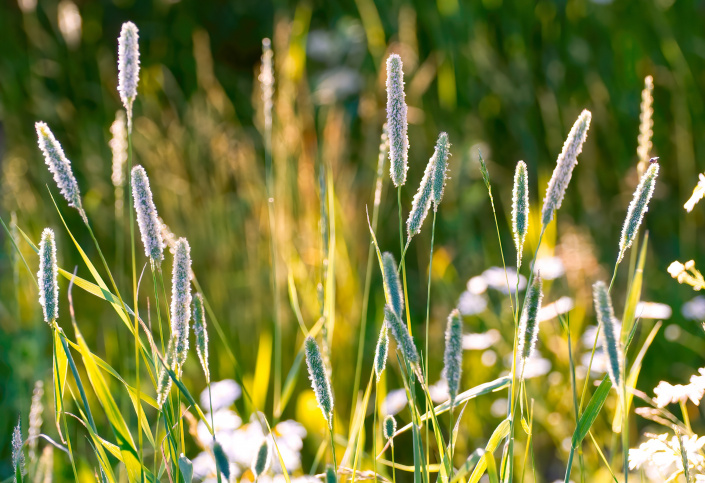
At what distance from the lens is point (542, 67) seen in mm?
2875

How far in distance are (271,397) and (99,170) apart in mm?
1335

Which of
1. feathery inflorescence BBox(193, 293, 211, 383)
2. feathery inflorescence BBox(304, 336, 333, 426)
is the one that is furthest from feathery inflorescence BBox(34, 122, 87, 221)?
feathery inflorescence BBox(304, 336, 333, 426)

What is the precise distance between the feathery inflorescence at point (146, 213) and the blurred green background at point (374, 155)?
42.2 inches

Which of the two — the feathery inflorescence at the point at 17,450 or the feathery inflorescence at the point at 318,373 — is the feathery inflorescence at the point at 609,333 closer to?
the feathery inflorescence at the point at 318,373

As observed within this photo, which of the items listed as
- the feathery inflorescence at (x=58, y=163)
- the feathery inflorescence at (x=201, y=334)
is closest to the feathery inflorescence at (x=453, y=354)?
the feathery inflorescence at (x=201, y=334)

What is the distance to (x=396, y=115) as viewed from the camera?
70 centimetres

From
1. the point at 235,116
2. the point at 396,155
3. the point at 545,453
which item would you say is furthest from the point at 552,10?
the point at 396,155

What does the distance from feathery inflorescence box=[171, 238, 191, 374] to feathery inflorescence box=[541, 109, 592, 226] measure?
334 mm

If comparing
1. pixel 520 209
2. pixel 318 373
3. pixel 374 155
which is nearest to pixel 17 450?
pixel 318 373

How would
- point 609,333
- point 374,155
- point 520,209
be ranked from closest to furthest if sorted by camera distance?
point 609,333
point 520,209
point 374,155

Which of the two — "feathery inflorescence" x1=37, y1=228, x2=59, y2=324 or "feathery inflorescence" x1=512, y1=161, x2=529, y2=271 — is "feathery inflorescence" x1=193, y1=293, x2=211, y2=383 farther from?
"feathery inflorescence" x1=512, y1=161, x2=529, y2=271

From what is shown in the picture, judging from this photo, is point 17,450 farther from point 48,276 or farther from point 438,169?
point 438,169

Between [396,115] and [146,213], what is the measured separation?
256mm

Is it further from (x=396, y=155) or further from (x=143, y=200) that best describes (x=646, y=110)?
(x=143, y=200)
